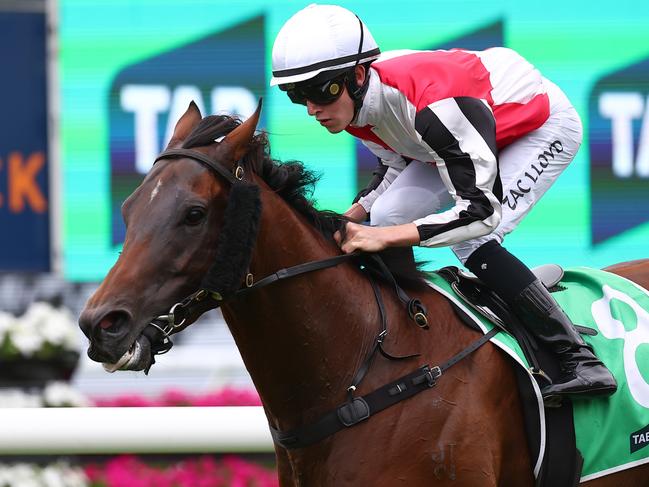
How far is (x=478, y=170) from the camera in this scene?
3.07m

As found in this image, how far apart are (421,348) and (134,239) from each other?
902 millimetres

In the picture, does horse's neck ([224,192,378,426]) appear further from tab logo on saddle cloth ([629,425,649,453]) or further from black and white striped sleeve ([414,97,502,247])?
tab logo on saddle cloth ([629,425,649,453])

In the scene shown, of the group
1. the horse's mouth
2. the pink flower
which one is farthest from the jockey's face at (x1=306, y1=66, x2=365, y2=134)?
the pink flower

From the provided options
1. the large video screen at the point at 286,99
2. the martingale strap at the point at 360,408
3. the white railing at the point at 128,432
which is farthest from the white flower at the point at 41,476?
the martingale strap at the point at 360,408

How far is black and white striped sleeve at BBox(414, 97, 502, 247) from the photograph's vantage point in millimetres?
3057

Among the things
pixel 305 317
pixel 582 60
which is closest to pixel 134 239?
pixel 305 317

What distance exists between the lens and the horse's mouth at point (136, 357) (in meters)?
2.68

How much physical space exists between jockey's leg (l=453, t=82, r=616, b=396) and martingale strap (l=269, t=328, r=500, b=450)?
1.22 feet

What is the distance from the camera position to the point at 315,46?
3047 mm

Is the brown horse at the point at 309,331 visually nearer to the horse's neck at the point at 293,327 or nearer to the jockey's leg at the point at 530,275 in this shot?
the horse's neck at the point at 293,327

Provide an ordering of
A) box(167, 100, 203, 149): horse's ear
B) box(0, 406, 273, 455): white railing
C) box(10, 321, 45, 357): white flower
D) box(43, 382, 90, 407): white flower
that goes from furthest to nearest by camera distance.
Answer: box(10, 321, 45, 357): white flower, box(43, 382, 90, 407): white flower, box(0, 406, 273, 455): white railing, box(167, 100, 203, 149): horse's ear

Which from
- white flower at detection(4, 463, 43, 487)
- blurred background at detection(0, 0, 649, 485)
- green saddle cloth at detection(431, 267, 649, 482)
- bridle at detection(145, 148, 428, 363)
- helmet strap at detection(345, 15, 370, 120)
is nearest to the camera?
bridle at detection(145, 148, 428, 363)

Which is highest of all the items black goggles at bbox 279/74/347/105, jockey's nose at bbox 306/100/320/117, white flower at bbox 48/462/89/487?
black goggles at bbox 279/74/347/105

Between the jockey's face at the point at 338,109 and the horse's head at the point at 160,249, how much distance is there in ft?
1.06
